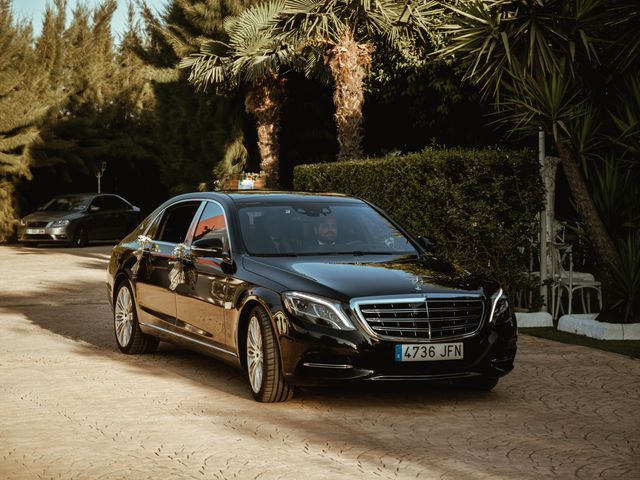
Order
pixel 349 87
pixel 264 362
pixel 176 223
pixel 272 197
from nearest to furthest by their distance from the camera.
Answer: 1. pixel 264 362
2. pixel 272 197
3. pixel 176 223
4. pixel 349 87

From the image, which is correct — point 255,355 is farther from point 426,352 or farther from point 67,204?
point 67,204

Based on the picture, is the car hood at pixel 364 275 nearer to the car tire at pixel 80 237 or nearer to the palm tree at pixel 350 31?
the palm tree at pixel 350 31

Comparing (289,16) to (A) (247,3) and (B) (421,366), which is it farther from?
(B) (421,366)

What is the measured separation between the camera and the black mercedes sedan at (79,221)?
33250mm

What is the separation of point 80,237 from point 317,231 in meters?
25.8

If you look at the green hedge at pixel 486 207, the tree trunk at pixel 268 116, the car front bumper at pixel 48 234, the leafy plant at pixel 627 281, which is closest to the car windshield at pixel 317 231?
the green hedge at pixel 486 207

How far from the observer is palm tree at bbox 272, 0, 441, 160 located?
67.1ft

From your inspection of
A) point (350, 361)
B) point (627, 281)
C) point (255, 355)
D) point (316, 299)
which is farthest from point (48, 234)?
point (350, 361)

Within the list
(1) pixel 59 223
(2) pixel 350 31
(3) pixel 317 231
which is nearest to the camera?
(3) pixel 317 231

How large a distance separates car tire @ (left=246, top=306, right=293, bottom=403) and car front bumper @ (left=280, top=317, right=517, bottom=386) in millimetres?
134

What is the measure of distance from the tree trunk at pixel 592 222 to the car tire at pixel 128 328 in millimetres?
5023

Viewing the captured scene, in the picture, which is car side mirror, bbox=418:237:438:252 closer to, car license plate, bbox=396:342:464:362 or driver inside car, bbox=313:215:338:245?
driver inside car, bbox=313:215:338:245

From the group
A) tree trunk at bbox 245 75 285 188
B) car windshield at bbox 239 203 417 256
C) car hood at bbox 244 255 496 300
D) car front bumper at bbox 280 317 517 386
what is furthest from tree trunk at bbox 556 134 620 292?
tree trunk at bbox 245 75 285 188

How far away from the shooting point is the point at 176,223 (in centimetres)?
1034
